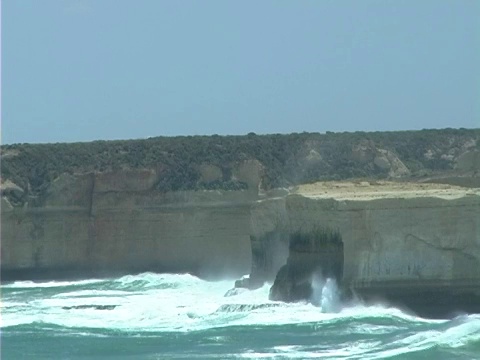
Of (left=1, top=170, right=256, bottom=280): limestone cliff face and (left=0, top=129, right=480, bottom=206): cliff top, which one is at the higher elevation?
(left=0, top=129, right=480, bottom=206): cliff top

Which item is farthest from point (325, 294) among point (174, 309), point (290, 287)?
point (174, 309)

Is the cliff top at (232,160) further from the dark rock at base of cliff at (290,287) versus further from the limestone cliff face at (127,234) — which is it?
the dark rock at base of cliff at (290,287)

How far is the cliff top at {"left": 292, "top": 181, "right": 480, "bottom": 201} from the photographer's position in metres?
24.7

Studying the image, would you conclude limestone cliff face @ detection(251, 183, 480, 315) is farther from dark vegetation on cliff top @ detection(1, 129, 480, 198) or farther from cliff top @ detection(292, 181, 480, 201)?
dark vegetation on cliff top @ detection(1, 129, 480, 198)

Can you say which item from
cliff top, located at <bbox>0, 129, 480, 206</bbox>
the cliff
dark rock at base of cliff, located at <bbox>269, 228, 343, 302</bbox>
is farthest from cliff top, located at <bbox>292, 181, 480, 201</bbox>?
cliff top, located at <bbox>0, 129, 480, 206</bbox>

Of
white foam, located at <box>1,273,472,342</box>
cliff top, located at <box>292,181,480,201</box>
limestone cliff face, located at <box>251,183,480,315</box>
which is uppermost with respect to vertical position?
cliff top, located at <box>292,181,480,201</box>

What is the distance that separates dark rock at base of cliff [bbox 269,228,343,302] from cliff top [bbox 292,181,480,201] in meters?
0.85

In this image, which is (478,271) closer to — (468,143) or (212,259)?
(212,259)

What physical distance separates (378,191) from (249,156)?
18.6 meters

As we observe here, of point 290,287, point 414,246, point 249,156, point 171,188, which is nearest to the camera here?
point 414,246

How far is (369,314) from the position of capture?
24359 millimetres

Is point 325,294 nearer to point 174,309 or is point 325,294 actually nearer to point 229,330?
point 229,330

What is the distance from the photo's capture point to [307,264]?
25953mm

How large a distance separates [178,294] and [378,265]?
10397 mm
